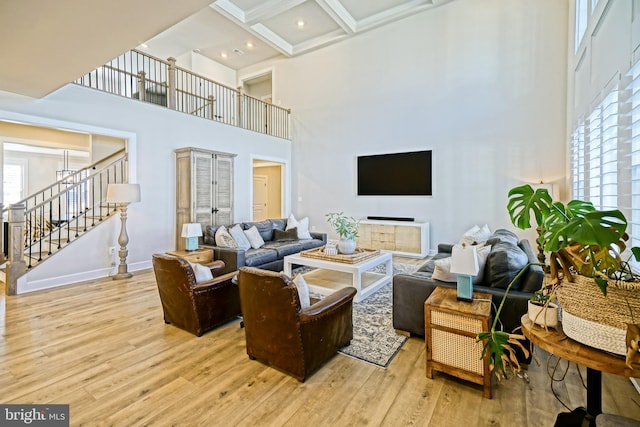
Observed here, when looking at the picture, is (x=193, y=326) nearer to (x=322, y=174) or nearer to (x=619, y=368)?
(x=619, y=368)

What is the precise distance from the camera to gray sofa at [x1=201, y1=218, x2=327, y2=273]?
4.23m

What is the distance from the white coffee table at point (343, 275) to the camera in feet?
12.1

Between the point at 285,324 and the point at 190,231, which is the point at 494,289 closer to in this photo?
the point at 285,324

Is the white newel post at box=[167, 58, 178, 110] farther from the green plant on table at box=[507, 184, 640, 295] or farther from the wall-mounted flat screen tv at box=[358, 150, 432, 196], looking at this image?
the green plant on table at box=[507, 184, 640, 295]

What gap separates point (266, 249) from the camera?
4895mm

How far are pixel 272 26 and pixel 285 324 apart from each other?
26.2 feet

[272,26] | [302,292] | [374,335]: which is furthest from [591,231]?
[272,26]

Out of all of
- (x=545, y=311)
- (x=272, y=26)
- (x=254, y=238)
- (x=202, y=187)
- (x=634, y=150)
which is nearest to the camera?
(x=545, y=311)

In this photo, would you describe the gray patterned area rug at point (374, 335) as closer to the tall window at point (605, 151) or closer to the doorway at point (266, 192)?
the tall window at point (605, 151)

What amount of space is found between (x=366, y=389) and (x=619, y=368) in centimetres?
139

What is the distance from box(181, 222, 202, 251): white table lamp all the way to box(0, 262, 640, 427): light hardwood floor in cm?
167

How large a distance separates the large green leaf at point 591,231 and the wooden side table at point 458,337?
3.16 ft

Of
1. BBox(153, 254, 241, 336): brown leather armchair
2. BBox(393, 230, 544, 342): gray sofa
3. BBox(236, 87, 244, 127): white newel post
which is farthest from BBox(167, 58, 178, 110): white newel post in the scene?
BBox(393, 230, 544, 342): gray sofa

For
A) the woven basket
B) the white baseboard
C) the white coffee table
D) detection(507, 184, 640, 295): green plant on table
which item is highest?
detection(507, 184, 640, 295): green plant on table
